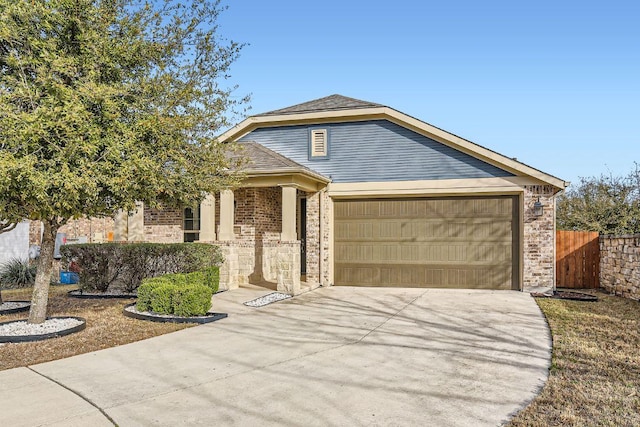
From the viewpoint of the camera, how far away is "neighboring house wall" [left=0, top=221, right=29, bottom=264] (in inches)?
607

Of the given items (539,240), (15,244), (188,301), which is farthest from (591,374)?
(15,244)

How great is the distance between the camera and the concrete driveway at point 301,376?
392 cm

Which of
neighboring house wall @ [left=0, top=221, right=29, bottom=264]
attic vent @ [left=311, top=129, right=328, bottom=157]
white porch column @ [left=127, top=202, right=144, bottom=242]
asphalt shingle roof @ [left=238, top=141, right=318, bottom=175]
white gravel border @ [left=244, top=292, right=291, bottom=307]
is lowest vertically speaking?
white gravel border @ [left=244, top=292, right=291, bottom=307]

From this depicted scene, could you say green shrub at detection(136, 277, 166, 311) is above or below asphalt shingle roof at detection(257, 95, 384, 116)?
below

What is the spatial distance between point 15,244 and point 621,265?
18.4 meters

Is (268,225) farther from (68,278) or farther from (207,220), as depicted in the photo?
(68,278)

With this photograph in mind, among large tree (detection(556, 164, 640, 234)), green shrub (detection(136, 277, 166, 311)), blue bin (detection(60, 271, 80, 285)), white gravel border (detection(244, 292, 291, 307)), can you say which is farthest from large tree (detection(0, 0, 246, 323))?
large tree (detection(556, 164, 640, 234))

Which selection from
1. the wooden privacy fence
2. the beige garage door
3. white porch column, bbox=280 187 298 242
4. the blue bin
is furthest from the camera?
the blue bin

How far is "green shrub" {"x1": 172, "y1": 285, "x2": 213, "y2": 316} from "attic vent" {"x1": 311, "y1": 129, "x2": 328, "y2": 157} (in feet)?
21.6

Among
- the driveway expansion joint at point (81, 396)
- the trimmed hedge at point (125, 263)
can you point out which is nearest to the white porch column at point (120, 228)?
the trimmed hedge at point (125, 263)

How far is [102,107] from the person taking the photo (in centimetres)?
636

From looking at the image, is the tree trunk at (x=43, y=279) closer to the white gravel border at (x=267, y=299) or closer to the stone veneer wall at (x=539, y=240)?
the white gravel border at (x=267, y=299)

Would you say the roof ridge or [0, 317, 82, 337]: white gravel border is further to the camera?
the roof ridge

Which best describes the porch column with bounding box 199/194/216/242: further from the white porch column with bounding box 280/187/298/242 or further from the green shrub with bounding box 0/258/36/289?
the green shrub with bounding box 0/258/36/289
